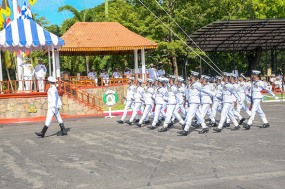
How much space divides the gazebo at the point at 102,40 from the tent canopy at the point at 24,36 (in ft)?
15.2

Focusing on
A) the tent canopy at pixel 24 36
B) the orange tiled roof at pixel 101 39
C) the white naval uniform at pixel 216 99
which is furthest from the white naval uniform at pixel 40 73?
the white naval uniform at pixel 216 99

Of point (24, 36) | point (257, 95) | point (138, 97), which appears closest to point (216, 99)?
point (257, 95)

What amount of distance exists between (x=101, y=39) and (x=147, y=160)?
18277 millimetres

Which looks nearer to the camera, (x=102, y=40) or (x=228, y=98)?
(x=228, y=98)

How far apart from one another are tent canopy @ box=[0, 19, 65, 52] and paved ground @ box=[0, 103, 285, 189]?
7450 mm

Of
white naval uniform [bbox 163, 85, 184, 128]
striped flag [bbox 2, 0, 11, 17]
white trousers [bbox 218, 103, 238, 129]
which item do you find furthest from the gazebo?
white trousers [bbox 218, 103, 238, 129]

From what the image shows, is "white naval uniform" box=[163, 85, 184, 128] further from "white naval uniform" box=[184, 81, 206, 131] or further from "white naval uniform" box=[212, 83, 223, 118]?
"white naval uniform" box=[212, 83, 223, 118]

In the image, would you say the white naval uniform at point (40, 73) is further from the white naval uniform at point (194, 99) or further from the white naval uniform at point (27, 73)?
the white naval uniform at point (194, 99)

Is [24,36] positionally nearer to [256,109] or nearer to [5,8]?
[5,8]

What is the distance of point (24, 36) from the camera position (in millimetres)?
16516

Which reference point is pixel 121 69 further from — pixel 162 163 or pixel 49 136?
pixel 162 163

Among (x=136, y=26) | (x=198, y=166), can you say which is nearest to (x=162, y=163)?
(x=198, y=166)

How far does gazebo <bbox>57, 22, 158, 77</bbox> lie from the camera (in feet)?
73.8

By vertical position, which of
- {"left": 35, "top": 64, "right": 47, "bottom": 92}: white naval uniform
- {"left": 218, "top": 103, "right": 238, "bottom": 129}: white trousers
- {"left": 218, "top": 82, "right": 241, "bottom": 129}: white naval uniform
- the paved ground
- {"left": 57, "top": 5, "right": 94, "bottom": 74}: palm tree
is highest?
{"left": 57, "top": 5, "right": 94, "bottom": 74}: palm tree
